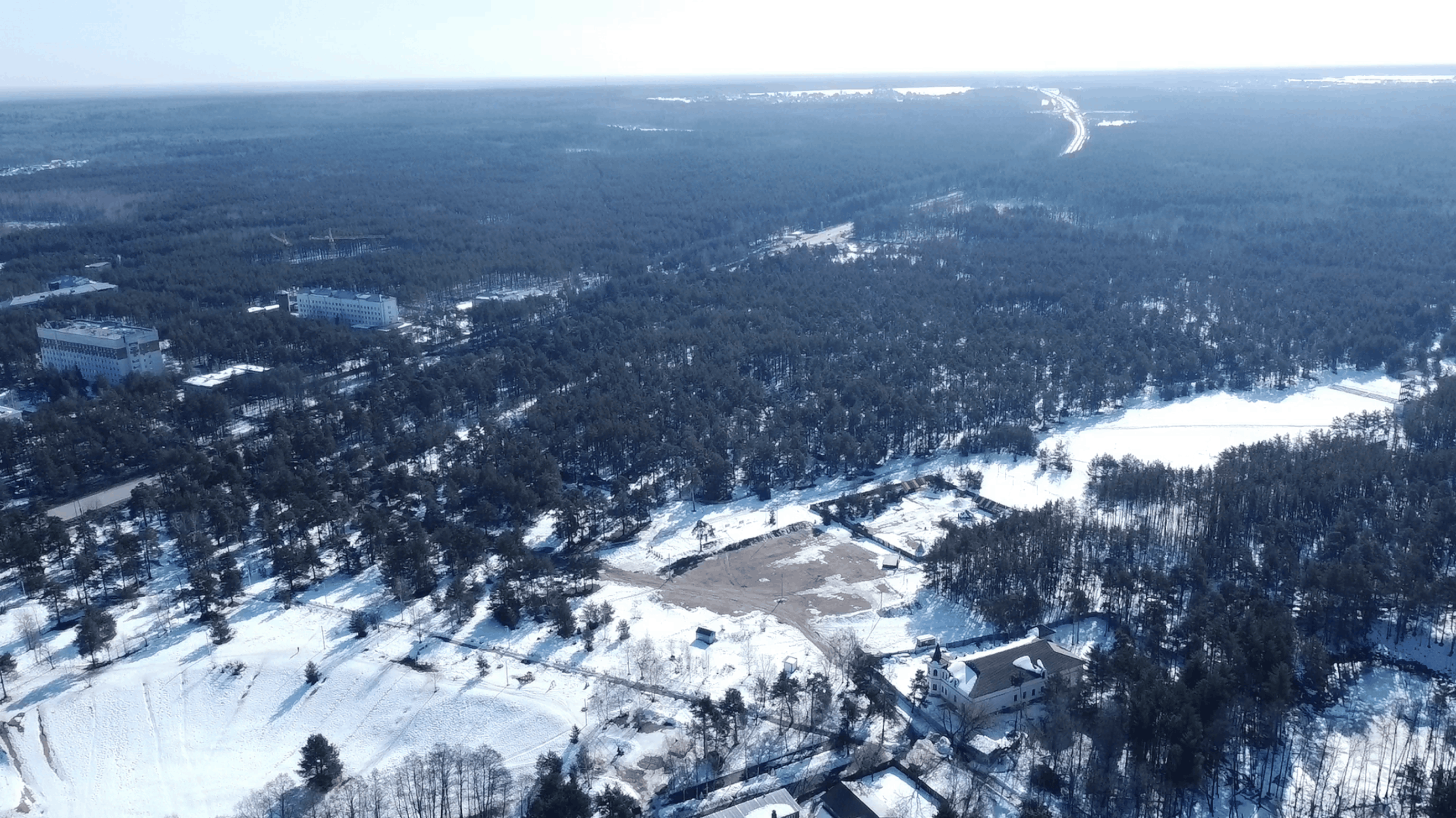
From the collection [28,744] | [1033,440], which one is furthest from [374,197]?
[28,744]

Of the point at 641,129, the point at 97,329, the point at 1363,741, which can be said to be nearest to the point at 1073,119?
the point at 641,129

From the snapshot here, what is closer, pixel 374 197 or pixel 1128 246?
pixel 1128 246

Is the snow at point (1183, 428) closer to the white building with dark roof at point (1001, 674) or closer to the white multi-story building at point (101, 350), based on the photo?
the white building with dark roof at point (1001, 674)

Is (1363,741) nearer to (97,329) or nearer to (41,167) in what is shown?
(97,329)

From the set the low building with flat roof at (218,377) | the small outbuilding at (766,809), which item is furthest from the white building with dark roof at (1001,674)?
the low building with flat roof at (218,377)

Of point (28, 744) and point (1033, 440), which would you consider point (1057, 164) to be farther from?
point (28, 744)

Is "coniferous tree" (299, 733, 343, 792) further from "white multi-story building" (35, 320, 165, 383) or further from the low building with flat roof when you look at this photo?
"white multi-story building" (35, 320, 165, 383)
